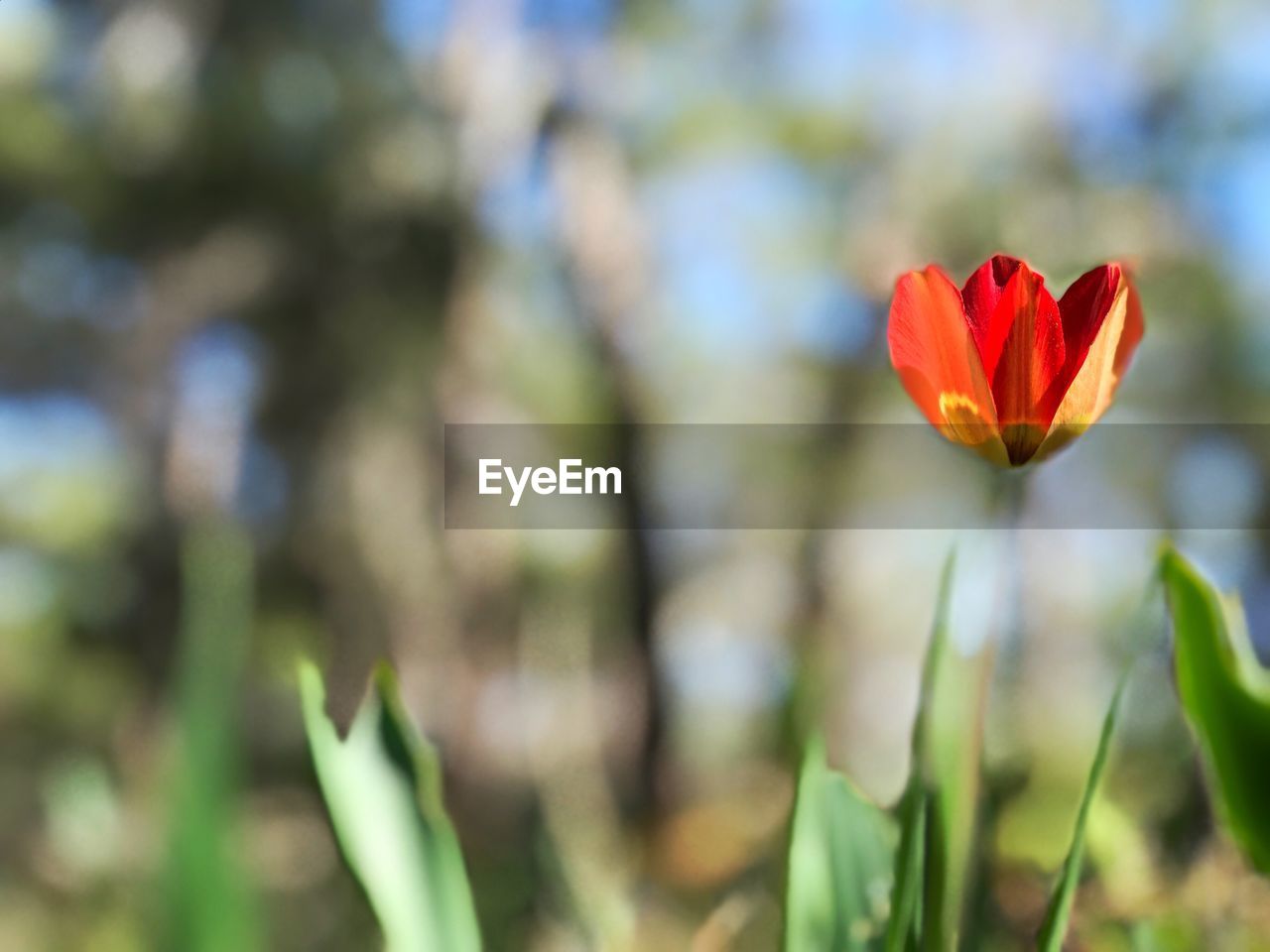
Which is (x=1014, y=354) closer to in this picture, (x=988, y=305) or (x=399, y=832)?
(x=988, y=305)

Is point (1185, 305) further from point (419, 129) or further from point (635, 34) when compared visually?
point (419, 129)

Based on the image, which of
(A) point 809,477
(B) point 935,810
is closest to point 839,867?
(B) point 935,810

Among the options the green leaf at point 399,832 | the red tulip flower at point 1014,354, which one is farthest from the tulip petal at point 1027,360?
the green leaf at point 399,832

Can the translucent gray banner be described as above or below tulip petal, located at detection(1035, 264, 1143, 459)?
below

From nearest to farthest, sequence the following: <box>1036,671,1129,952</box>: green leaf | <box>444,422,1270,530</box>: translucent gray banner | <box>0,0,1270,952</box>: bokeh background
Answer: <box>1036,671,1129,952</box>: green leaf
<box>444,422,1270,530</box>: translucent gray banner
<box>0,0,1270,952</box>: bokeh background

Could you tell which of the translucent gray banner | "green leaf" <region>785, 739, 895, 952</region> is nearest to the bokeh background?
the translucent gray banner

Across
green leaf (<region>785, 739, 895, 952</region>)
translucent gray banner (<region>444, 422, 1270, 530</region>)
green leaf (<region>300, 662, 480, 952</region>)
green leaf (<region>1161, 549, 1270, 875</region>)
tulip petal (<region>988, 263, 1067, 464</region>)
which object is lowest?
translucent gray banner (<region>444, 422, 1270, 530</region>)

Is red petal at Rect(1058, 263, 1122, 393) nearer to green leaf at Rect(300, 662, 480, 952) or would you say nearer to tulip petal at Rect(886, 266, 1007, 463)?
tulip petal at Rect(886, 266, 1007, 463)
